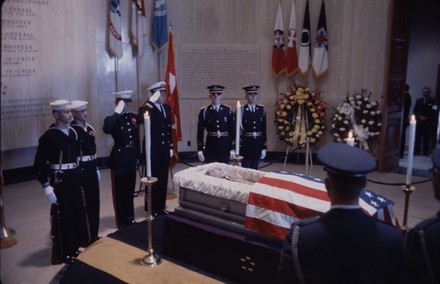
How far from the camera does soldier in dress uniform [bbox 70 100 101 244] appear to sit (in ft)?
12.2

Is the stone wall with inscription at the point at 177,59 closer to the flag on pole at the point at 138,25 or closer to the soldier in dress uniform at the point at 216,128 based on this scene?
the flag on pole at the point at 138,25

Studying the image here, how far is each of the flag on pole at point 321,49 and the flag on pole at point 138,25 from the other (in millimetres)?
2974

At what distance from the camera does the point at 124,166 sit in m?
4.25

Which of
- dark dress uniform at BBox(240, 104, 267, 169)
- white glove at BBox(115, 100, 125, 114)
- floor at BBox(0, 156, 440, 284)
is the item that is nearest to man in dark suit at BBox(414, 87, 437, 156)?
floor at BBox(0, 156, 440, 284)

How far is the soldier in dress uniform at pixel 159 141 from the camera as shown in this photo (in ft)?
14.9

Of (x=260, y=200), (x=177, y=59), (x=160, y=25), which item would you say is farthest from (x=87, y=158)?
(x=177, y=59)

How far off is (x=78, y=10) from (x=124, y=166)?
338cm

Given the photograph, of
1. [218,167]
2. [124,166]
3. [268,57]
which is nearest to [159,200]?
[124,166]

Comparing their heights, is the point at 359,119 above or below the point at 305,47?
below

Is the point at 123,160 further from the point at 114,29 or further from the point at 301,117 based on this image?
the point at 301,117

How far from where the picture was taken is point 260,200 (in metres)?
2.48

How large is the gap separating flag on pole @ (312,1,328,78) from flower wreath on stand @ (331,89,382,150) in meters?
0.71

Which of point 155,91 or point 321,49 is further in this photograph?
point 321,49

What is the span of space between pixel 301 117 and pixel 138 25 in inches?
125
